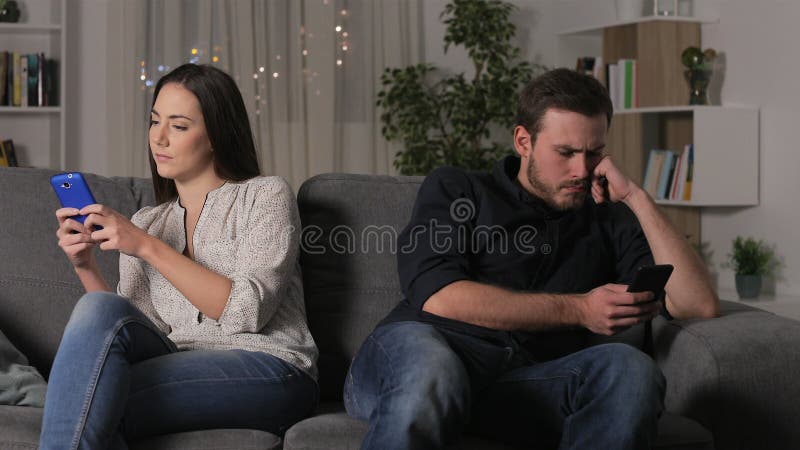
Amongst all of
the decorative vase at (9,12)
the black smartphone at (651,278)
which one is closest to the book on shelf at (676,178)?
the black smartphone at (651,278)

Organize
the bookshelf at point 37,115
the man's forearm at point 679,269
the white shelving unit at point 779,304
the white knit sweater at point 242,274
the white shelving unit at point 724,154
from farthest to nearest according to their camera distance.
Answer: the bookshelf at point 37,115 → the white shelving unit at point 724,154 → the white shelving unit at point 779,304 → the man's forearm at point 679,269 → the white knit sweater at point 242,274

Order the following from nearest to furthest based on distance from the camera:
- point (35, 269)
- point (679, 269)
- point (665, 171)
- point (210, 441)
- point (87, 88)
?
point (210, 441), point (679, 269), point (35, 269), point (665, 171), point (87, 88)

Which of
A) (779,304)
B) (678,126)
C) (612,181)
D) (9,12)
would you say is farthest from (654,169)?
(9,12)

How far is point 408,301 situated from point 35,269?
2.71 ft

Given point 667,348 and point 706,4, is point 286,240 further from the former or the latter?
point 706,4

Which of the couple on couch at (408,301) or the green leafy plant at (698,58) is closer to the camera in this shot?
the couple on couch at (408,301)

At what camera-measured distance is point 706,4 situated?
4.60 metres

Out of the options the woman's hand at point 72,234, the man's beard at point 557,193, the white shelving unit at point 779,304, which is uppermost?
the man's beard at point 557,193

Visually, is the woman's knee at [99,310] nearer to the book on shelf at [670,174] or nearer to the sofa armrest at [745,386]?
the sofa armrest at [745,386]

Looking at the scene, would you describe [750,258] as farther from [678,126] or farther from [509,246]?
[509,246]

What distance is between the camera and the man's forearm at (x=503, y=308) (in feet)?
6.48

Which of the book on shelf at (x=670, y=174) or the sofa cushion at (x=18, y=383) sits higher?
the book on shelf at (x=670, y=174)

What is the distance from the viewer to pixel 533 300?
1.99 m

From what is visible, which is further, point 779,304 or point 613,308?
point 779,304
